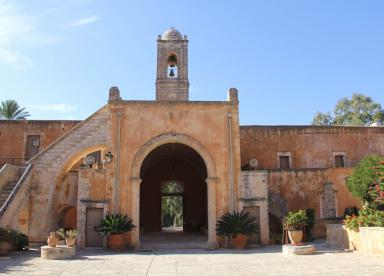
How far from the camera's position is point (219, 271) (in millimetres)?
11281

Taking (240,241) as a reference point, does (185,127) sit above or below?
above

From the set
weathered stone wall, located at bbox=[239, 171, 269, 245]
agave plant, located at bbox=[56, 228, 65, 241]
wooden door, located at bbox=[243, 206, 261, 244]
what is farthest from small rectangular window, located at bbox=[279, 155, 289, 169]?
agave plant, located at bbox=[56, 228, 65, 241]

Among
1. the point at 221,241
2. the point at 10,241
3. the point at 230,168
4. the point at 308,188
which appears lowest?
the point at 221,241

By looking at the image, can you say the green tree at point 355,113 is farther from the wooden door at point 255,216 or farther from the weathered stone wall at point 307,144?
the wooden door at point 255,216

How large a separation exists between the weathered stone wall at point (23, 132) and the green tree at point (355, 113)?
31393mm

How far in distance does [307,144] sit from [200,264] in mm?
18306

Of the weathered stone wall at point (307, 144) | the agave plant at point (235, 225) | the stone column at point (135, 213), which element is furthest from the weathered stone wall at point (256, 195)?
the weathered stone wall at point (307, 144)

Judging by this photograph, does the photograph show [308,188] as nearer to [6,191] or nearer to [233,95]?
[233,95]

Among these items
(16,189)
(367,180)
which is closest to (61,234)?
(16,189)

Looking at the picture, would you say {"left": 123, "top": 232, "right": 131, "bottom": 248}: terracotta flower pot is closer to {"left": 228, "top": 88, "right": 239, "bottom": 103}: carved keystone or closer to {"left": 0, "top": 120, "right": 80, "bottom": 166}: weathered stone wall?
{"left": 228, "top": 88, "right": 239, "bottom": 103}: carved keystone

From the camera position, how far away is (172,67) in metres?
30.4

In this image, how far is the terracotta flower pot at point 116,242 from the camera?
56.4 feet

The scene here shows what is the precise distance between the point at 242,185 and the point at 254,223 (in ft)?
6.26

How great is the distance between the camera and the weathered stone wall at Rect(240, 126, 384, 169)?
2820cm
